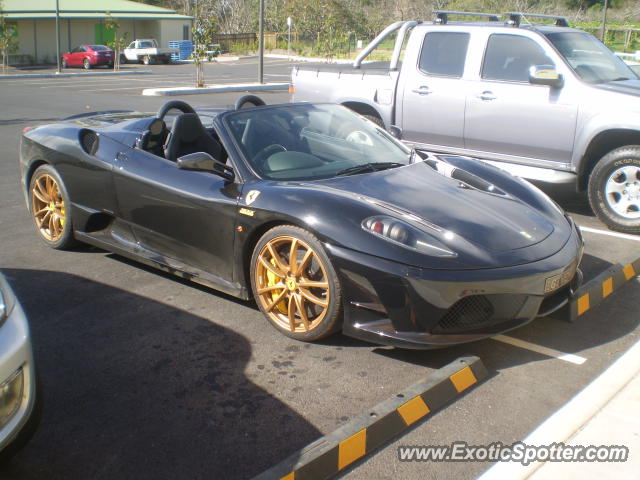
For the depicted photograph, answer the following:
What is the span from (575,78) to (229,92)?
18.4 metres

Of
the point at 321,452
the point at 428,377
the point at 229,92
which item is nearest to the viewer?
the point at 321,452

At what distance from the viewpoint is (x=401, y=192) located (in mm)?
4363

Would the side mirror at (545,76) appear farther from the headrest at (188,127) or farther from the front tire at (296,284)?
the front tire at (296,284)

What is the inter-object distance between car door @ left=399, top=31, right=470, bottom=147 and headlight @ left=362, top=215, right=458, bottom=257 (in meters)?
4.24

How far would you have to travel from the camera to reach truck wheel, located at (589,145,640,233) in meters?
6.70

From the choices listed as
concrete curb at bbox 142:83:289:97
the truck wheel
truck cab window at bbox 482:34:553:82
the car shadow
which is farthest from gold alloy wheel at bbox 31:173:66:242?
concrete curb at bbox 142:83:289:97

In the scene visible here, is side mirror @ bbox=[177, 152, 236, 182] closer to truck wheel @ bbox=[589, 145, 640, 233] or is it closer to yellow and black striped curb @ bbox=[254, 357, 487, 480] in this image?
yellow and black striped curb @ bbox=[254, 357, 487, 480]

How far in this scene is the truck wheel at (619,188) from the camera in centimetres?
670

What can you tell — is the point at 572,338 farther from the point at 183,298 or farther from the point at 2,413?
the point at 2,413

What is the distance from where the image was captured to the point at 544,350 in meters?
4.18

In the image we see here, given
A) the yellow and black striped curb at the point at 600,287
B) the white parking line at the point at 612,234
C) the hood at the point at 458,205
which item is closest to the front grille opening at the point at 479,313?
the hood at the point at 458,205

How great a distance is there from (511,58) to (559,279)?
4.23 m

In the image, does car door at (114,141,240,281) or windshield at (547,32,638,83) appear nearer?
car door at (114,141,240,281)

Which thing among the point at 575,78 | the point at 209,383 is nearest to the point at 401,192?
the point at 209,383
